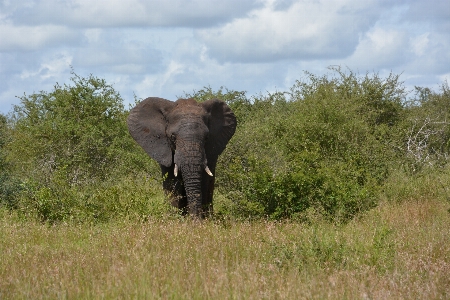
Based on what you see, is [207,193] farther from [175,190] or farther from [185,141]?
[185,141]

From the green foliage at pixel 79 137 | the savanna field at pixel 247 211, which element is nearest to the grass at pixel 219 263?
the savanna field at pixel 247 211

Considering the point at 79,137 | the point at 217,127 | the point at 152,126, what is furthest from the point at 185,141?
the point at 79,137

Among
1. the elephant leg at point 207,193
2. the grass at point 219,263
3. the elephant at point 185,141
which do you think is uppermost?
the elephant at point 185,141

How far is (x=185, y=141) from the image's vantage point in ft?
44.9

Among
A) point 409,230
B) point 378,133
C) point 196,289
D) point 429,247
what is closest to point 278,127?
point 378,133

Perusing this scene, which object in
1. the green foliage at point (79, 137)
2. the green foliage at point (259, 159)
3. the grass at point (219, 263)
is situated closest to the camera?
the grass at point (219, 263)

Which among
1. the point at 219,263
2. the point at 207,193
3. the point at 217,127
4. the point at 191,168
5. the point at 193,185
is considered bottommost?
the point at 219,263

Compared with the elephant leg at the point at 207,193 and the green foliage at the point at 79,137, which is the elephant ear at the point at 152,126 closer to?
the elephant leg at the point at 207,193

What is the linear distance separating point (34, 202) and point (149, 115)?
2.84m

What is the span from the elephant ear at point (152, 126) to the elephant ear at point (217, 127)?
0.82 metres

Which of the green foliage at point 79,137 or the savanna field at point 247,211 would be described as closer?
the savanna field at point 247,211

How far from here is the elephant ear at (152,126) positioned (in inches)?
567

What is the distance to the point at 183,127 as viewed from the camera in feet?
45.4

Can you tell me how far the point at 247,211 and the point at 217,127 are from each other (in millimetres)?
2445
